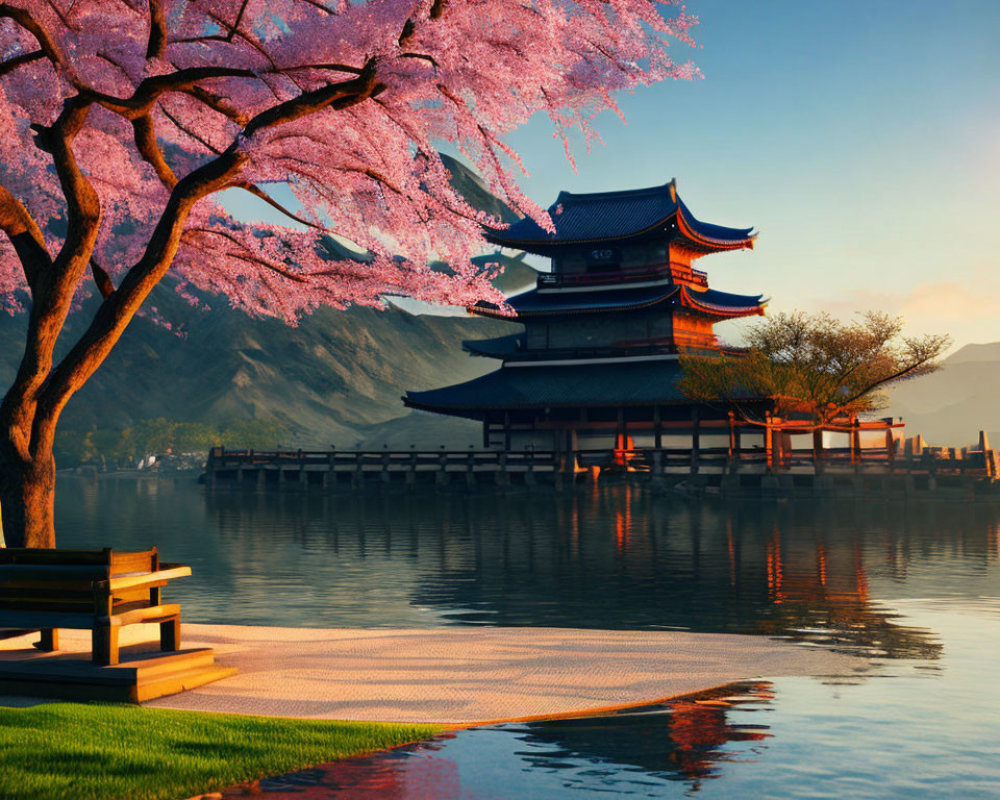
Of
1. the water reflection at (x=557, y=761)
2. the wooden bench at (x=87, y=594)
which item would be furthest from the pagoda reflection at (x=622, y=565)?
the wooden bench at (x=87, y=594)

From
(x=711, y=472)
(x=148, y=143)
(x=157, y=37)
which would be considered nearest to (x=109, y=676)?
(x=148, y=143)

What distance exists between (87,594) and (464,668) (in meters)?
3.33

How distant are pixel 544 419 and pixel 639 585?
39876mm

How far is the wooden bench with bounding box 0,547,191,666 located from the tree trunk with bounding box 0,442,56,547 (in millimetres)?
2209

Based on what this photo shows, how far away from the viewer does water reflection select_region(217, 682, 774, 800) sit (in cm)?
632

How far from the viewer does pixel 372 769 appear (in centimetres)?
675

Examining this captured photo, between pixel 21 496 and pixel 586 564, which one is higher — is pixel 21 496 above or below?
above

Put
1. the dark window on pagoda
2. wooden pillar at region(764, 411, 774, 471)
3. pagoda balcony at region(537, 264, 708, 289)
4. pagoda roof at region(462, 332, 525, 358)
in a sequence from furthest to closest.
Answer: pagoda roof at region(462, 332, 525, 358) < the dark window on pagoda < pagoda balcony at region(537, 264, 708, 289) < wooden pillar at region(764, 411, 774, 471)

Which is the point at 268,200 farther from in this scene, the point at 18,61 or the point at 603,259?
the point at 603,259

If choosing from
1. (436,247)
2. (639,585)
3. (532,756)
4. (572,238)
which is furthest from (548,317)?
(532,756)

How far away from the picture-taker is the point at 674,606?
54.5 ft

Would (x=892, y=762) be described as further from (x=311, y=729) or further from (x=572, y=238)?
(x=572, y=238)

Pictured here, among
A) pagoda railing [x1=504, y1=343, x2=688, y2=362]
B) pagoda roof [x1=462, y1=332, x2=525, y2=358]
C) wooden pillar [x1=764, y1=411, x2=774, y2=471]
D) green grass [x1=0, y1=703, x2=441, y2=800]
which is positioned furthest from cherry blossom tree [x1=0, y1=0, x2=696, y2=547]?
pagoda roof [x1=462, y1=332, x2=525, y2=358]

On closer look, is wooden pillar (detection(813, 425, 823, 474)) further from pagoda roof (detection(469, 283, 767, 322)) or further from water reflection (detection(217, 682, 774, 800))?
water reflection (detection(217, 682, 774, 800))
